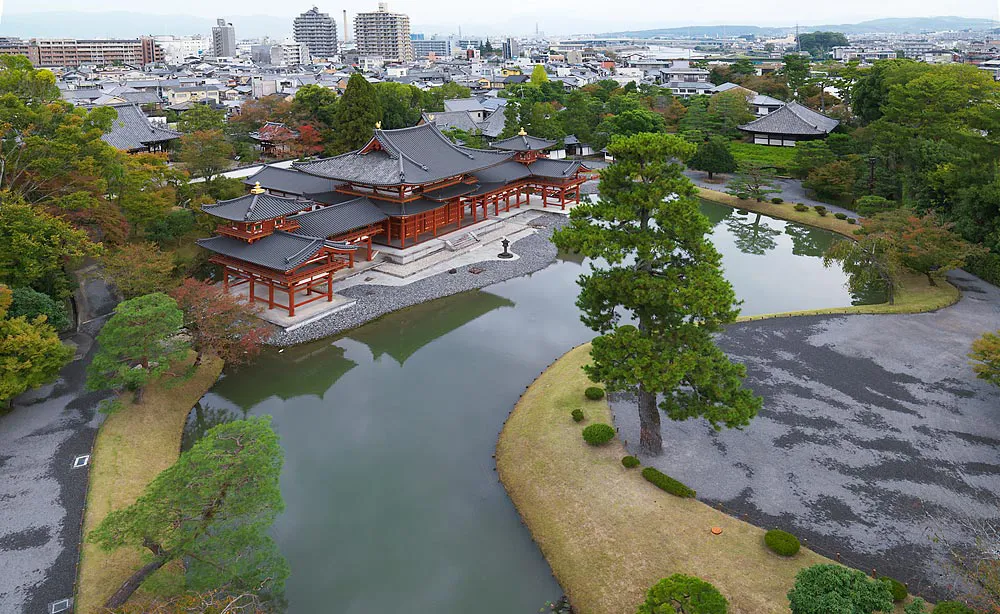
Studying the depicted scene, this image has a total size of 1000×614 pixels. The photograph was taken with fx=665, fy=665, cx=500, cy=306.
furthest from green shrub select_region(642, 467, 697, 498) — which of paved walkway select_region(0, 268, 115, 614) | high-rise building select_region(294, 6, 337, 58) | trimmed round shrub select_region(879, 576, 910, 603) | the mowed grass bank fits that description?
high-rise building select_region(294, 6, 337, 58)

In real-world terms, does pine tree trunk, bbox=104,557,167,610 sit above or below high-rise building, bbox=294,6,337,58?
below

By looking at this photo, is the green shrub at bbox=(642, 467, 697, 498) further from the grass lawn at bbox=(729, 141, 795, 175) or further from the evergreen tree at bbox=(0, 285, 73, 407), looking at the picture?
the grass lawn at bbox=(729, 141, 795, 175)

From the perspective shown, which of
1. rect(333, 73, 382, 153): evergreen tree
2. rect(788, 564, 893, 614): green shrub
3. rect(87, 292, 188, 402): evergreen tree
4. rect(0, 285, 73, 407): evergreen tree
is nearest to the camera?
rect(788, 564, 893, 614): green shrub

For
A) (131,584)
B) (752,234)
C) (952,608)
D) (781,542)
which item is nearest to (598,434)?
(781,542)

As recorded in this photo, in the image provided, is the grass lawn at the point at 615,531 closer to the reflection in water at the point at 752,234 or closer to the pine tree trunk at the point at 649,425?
the pine tree trunk at the point at 649,425

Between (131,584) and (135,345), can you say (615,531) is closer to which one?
(131,584)

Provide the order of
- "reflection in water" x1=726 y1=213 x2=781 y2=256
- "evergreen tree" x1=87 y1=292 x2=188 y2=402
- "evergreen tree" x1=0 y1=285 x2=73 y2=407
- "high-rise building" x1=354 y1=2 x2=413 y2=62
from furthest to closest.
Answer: "high-rise building" x1=354 y1=2 x2=413 y2=62
"reflection in water" x1=726 y1=213 x2=781 y2=256
"evergreen tree" x1=87 y1=292 x2=188 y2=402
"evergreen tree" x1=0 y1=285 x2=73 y2=407
